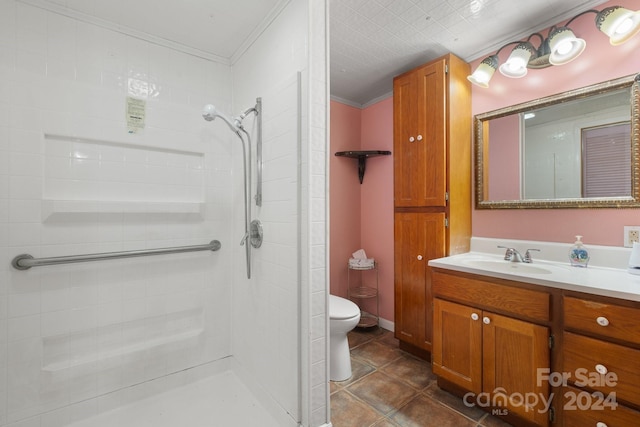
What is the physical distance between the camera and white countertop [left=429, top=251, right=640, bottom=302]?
3.73 feet

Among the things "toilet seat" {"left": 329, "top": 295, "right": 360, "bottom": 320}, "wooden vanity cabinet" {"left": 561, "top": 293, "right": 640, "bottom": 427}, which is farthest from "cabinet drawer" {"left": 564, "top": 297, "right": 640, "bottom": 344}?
"toilet seat" {"left": 329, "top": 295, "right": 360, "bottom": 320}

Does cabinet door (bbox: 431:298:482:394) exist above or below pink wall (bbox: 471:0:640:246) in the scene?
below

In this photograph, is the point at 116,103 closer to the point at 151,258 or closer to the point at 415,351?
the point at 151,258

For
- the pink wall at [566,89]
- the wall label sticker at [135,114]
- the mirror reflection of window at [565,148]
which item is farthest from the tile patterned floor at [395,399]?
the wall label sticker at [135,114]

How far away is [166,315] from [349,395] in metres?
1.31

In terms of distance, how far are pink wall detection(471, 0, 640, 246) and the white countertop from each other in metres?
0.20

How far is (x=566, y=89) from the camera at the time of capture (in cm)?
170

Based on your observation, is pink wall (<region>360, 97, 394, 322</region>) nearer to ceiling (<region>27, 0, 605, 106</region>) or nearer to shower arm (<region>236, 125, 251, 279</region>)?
ceiling (<region>27, 0, 605, 106</region>)

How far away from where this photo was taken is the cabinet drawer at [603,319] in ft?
3.50

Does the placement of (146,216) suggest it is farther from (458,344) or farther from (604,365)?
(604,365)

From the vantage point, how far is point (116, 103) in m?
1.63

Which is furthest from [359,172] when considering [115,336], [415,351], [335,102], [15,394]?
[15,394]

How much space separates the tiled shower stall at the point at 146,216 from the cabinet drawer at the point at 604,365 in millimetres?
1134

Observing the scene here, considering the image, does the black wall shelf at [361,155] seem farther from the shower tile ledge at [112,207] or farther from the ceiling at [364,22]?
the shower tile ledge at [112,207]
